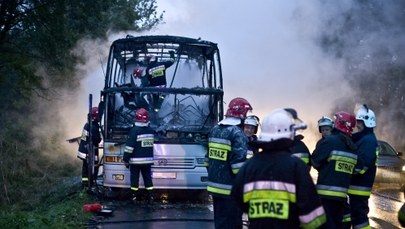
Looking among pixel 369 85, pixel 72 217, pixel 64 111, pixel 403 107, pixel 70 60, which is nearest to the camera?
pixel 72 217

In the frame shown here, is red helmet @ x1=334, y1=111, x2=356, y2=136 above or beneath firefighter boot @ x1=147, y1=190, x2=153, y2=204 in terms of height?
above

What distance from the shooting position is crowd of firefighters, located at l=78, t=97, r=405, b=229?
4.15m

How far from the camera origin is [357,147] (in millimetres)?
7285

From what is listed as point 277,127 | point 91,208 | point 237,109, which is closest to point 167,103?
point 91,208

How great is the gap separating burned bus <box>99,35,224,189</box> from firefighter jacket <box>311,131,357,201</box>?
4.13 m

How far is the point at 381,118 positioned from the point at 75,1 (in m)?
19.6

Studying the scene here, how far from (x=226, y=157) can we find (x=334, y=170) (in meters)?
1.26

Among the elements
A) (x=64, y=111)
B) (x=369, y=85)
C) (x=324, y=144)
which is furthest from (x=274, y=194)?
(x=369, y=85)

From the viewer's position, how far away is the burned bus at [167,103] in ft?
34.7

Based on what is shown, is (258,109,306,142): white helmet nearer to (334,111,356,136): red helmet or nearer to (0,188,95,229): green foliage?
(334,111,356,136): red helmet

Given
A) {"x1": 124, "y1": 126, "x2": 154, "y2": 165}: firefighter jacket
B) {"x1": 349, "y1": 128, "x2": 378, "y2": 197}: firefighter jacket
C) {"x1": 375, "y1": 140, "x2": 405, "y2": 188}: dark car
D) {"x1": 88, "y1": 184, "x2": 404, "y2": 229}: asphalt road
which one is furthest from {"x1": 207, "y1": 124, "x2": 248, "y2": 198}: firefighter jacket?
{"x1": 375, "y1": 140, "x2": 405, "y2": 188}: dark car

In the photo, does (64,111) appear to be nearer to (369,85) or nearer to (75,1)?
(75,1)

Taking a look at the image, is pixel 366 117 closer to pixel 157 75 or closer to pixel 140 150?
pixel 140 150

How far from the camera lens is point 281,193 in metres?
4.14
